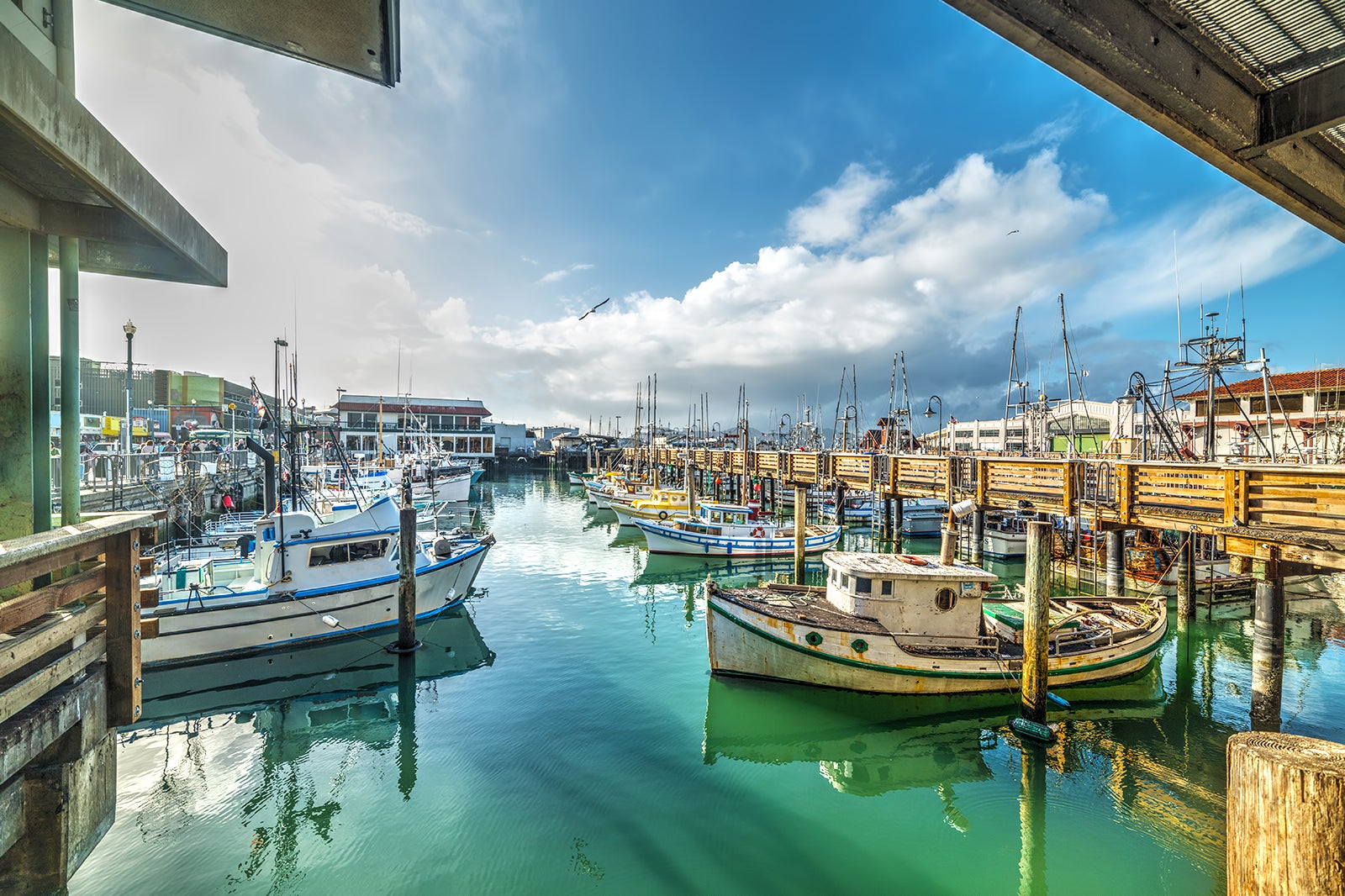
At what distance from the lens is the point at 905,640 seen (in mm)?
12578

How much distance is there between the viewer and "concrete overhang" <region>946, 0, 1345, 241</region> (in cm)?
283

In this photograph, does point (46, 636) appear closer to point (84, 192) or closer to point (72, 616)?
point (72, 616)

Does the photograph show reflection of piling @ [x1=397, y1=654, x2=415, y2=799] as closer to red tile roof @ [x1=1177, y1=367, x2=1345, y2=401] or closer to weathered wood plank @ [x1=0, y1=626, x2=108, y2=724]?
weathered wood plank @ [x1=0, y1=626, x2=108, y2=724]

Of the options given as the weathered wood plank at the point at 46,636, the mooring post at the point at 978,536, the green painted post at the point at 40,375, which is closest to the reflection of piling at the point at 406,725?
the weathered wood plank at the point at 46,636

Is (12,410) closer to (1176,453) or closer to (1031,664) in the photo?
(1031,664)

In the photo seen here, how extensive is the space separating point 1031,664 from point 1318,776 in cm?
1093

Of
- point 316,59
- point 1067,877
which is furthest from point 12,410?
point 1067,877

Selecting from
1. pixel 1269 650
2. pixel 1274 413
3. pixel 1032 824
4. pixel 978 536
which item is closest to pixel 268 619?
pixel 1032 824

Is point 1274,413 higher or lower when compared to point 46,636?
higher

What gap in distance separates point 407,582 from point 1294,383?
55.4 meters

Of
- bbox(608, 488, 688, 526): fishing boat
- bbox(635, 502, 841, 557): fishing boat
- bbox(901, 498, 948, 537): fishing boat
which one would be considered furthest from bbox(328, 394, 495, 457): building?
bbox(901, 498, 948, 537): fishing boat

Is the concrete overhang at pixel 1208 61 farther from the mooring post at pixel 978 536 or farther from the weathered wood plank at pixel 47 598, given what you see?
the mooring post at pixel 978 536

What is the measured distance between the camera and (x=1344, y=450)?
2167cm

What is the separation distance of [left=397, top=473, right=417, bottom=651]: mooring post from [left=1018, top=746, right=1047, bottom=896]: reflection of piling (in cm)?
1501
